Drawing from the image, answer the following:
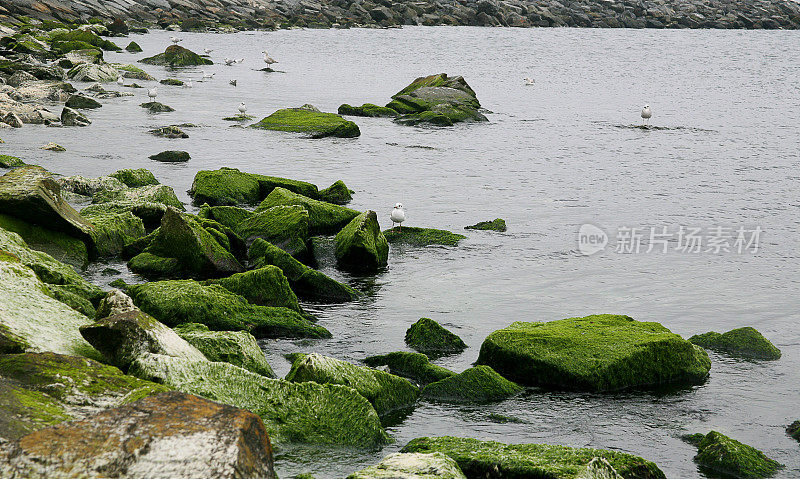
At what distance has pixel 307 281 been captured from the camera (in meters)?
11.3

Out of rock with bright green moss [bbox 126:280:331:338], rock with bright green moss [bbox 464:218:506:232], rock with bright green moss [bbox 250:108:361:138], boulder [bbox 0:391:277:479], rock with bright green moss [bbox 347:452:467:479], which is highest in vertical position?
rock with bright green moss [bbox 250:108:361:138]

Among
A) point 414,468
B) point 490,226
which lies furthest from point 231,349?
point 490,226

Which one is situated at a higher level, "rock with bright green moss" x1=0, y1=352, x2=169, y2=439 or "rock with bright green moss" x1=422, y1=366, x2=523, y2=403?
"rock with bright green moss" x1=0, y1=352, x2=169, y2=439

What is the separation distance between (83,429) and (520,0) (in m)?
107

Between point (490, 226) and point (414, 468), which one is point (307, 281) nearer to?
point (490, 226)

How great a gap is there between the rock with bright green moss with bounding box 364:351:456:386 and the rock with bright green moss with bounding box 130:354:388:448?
1553mm

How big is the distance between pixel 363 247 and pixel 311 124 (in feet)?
45.1

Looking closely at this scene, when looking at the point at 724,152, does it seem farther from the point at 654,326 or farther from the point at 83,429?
the point at 83,429

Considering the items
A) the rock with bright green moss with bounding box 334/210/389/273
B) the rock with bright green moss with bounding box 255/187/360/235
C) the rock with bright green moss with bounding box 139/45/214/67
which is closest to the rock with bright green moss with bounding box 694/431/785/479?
the rock with bright green moss with bounding box 334/210/389/273

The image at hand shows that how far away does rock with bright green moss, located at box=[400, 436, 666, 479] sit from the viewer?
233 inches

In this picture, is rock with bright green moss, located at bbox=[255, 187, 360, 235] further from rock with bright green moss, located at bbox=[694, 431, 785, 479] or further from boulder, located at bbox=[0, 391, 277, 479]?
boulder, located at bbox=[0, 391, 277, 479]

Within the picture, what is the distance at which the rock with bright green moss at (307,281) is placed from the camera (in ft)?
37.1

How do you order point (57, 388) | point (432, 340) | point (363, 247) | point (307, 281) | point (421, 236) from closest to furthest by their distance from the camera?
point (57, 388) → point (432, 340) → point (307, 281) → point (363, 247) → point (421, 236)

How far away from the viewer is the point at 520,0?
105250 mm
